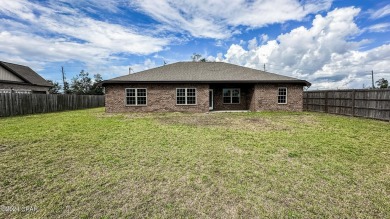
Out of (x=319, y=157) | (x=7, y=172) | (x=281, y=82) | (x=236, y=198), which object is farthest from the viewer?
(x=281, y=82)

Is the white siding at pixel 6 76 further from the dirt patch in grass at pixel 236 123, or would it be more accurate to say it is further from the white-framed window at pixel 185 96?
the dirt patch in grass at pixel 236 123

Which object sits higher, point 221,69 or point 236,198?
point 221,69

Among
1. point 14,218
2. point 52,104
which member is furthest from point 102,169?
point 52,104

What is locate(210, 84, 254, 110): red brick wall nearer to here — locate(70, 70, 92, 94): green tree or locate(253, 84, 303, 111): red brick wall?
locate(253, 84, 303, 111): red brick wall

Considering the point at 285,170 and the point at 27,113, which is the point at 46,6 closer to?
the point at 27,113

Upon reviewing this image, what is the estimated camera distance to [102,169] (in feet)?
14.1

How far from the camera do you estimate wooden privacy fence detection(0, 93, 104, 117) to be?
1369 cm

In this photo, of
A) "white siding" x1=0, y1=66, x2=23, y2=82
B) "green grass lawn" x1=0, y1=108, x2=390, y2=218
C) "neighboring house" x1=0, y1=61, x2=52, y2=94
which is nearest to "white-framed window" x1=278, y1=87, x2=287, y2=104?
"green grass lawn" x1=0, y1=108, x2=390, y2=218

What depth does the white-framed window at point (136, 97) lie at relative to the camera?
53.3ft

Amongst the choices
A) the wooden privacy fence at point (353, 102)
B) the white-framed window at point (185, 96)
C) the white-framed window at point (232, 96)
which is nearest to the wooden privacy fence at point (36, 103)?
the white-framed window at point (185, 96)

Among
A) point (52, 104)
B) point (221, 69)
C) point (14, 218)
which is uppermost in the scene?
point (221, 69)

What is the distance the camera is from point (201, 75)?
56.7 ft

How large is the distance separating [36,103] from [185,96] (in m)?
12.1

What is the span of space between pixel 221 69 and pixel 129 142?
1438cm
